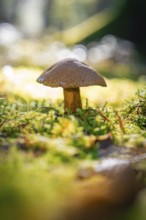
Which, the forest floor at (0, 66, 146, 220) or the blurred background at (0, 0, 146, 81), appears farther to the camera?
the blurred background at (0, 0, 146, 81)

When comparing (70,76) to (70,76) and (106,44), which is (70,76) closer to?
(70,76)

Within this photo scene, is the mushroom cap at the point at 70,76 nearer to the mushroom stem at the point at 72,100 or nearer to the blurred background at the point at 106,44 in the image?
the mushroom stem at the point at 72,100

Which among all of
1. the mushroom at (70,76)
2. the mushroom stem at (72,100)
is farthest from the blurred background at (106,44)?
the mushroom at (70,76)

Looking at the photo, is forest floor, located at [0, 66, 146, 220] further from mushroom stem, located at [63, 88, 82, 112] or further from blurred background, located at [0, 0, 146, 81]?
blurred background, located at [0, 0, 146, 81]

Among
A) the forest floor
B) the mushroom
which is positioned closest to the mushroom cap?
the mushroom

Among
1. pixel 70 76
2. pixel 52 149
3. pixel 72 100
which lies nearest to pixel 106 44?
pixel 72 100

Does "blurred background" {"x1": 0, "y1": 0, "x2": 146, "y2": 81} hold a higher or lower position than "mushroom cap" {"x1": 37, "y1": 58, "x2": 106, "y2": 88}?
higher

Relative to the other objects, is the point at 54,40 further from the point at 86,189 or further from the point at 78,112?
the point at 86,189

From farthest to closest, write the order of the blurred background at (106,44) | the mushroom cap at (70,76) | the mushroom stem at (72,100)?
the blurred background at (106,44)
the mushroom stem at (72,100)
the mushroom cap at (70,76)
